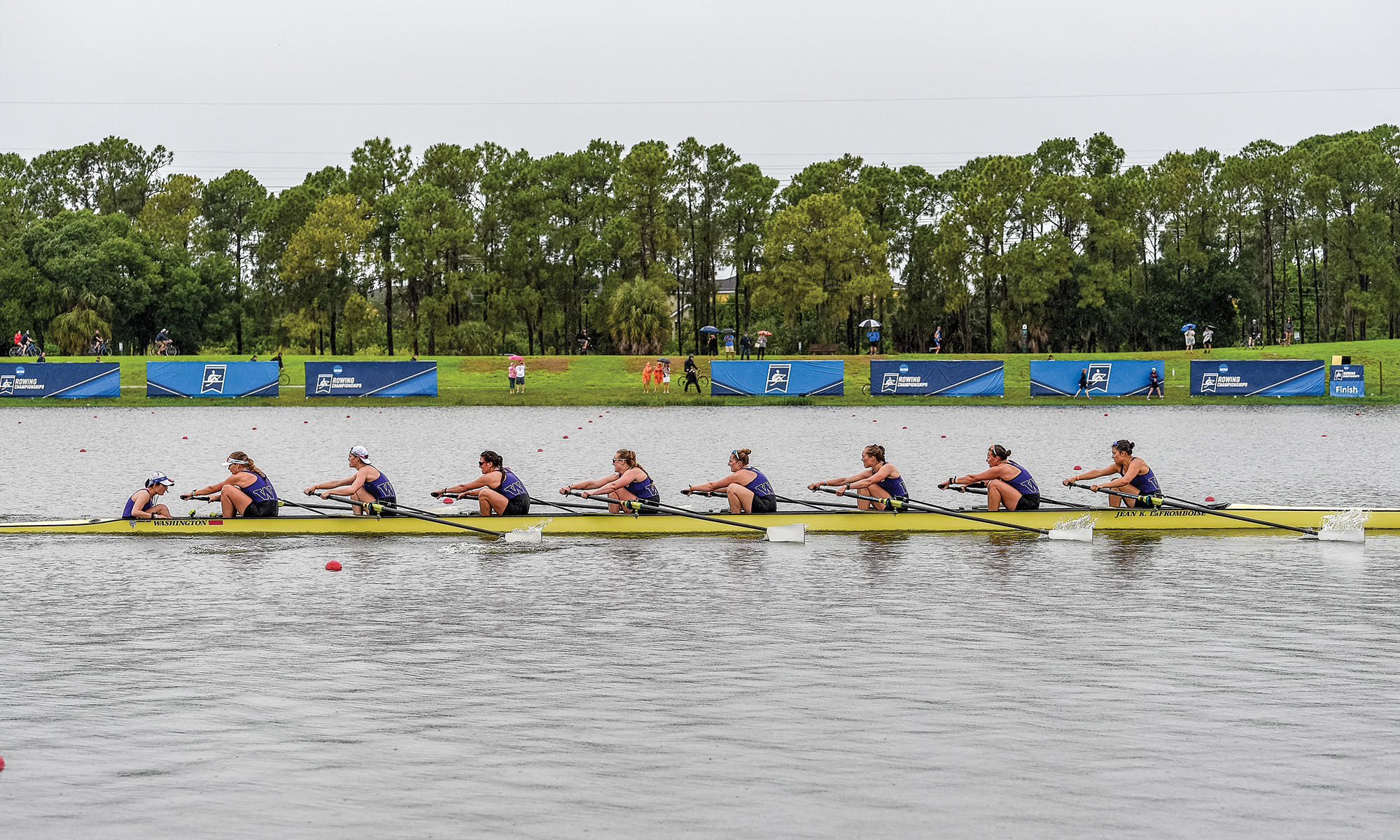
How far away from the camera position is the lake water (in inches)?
376

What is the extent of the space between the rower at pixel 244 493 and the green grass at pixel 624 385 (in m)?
41.9

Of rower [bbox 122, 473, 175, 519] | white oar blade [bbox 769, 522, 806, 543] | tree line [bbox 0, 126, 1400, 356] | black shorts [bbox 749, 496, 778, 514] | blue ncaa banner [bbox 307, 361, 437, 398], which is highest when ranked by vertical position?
tree line [bbox 0, 126, 1400, 356]

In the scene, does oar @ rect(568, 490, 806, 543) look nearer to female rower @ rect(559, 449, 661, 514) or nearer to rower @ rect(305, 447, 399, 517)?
female rower @ rect(559, 449, 661, 514)

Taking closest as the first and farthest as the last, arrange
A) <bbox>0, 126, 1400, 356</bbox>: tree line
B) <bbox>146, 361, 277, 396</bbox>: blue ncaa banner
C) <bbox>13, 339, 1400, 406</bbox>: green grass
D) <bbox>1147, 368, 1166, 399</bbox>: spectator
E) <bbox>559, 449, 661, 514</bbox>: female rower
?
<bbox>559, 449, 661, 514</bbox>: female rower, <bbox>13, 339, 1400, 406</bbox>: green grass, <bbox>1147, 368, 1166, 399</bbox>: spectator, <bbox>146, 361, 277, 396</bbox>: blue ncaa banner, <bbox>0, 126, 1400, 356</bbox>: tree line

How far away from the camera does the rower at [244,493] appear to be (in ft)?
74.0

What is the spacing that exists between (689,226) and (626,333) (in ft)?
65.5

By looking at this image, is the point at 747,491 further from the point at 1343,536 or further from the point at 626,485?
the point at 1343,536

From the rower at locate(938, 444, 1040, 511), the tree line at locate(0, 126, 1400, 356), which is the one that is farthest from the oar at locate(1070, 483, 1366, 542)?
the tree line at locate(0, 126, 1400, 356)

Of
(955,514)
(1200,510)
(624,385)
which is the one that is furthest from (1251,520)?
(624,385)

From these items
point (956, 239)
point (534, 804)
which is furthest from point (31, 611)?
point (956, 239)

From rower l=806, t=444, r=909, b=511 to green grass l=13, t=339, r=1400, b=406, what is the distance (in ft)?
133

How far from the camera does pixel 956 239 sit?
94000mm

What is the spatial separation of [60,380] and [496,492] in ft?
163

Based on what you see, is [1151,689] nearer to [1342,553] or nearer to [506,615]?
[506,615]
